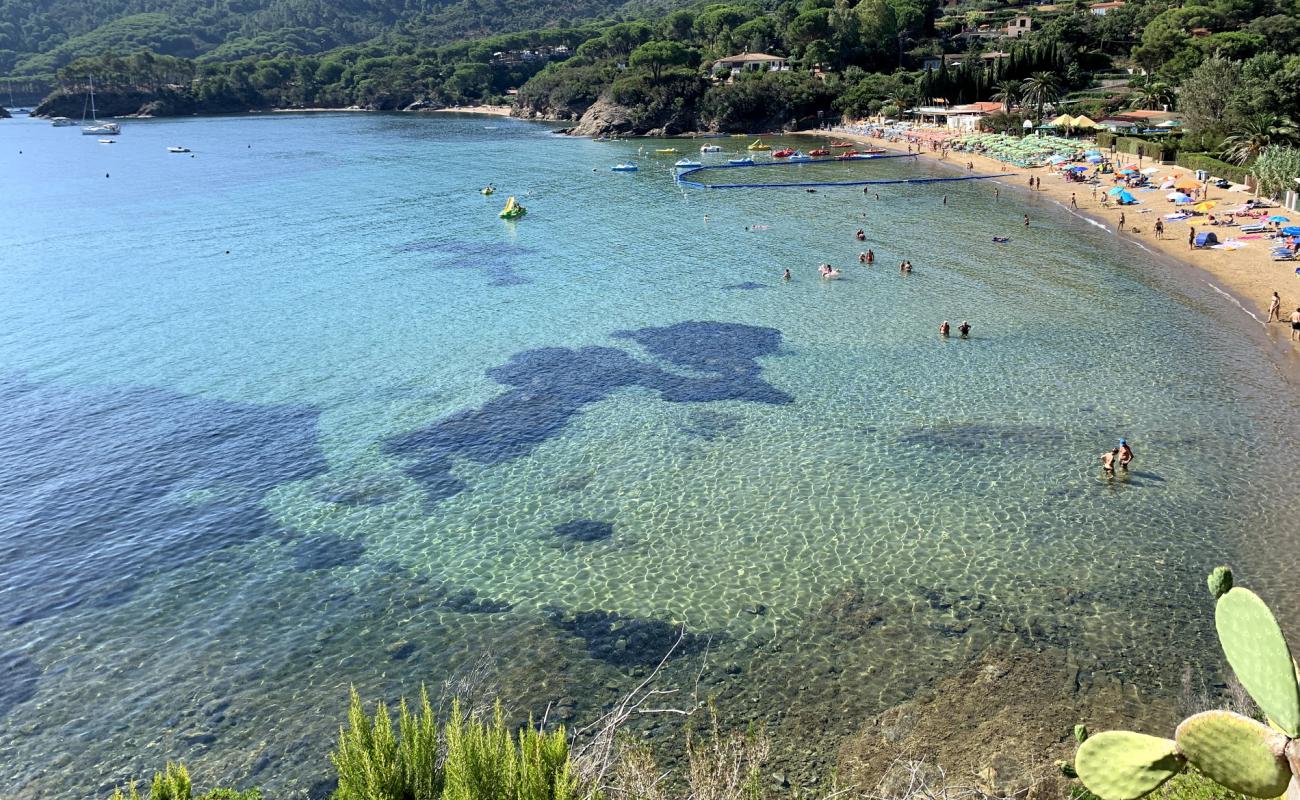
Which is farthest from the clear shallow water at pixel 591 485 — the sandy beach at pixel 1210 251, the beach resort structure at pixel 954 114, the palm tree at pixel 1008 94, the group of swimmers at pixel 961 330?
the palm tree at pixel 1008 94

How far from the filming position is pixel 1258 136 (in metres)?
60.0

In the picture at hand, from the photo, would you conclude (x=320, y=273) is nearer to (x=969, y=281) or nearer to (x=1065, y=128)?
(x=969, y=281)

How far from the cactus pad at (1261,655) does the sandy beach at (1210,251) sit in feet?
97.6

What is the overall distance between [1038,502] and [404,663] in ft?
54.4

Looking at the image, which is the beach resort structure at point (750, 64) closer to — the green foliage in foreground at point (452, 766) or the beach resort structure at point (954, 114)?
the beach resort structure at point (954, 114)

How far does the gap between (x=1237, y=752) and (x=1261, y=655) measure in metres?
0.83

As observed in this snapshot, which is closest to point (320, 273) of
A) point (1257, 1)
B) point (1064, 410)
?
point (1064, 410)

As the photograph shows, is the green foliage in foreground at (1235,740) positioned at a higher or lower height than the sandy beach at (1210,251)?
lower

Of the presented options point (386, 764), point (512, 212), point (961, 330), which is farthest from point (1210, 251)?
point (386, 764)

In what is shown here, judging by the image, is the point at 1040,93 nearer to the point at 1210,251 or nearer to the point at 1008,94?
the point at 1008,94

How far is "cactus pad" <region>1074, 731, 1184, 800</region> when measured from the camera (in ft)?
23.9

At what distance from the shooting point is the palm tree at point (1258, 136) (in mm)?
58312

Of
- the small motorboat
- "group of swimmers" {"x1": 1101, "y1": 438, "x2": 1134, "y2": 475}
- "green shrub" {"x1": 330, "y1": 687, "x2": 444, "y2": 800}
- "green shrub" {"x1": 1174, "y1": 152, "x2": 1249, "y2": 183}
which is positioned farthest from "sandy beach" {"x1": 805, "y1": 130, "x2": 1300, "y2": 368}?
the small motorboat

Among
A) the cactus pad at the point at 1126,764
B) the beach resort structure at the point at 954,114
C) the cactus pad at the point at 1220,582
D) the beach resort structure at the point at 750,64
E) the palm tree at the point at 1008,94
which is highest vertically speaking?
the beach resort structure at the point at 750,64
